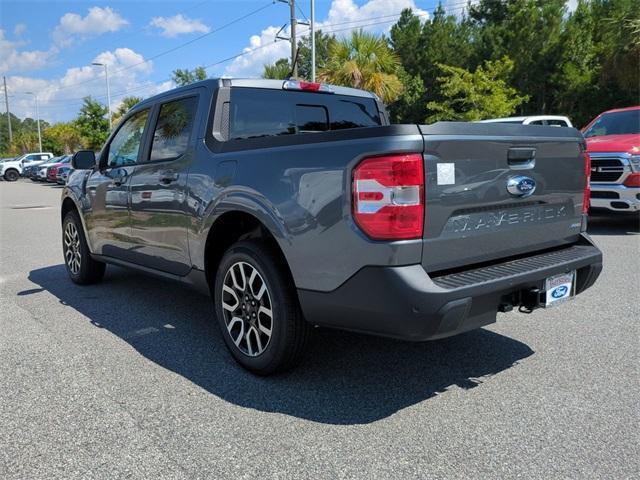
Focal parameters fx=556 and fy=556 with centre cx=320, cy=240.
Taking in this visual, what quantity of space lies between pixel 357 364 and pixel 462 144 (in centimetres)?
163

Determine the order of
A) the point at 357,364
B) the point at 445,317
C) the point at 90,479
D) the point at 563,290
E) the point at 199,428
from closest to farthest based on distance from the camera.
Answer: the point at 90,479 < the point at 445,317 < the point at 199,428 < the point at 563,290 < the point at 357,364

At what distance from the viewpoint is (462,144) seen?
2758 mm

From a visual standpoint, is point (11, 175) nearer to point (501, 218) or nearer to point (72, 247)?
point (72, 247)

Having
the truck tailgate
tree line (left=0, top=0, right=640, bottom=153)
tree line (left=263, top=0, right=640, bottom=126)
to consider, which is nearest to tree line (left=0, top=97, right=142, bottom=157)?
tree line (left=0, top=0, right=640, bottom=153)

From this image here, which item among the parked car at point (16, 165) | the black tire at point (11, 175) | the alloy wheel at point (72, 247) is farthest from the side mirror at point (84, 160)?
the black tire at point (11, 175)

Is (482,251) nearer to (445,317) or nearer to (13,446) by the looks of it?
(445,317)

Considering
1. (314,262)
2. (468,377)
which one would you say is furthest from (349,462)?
(468,377)

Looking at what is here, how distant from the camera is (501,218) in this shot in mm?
3023

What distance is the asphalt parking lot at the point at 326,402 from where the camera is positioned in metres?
2.50

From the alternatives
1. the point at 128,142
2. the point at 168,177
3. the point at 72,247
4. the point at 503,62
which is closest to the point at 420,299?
the point at 168,177

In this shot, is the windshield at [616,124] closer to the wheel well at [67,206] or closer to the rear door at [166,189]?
the rear door at [166,189]

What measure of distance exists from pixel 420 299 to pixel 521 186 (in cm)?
99

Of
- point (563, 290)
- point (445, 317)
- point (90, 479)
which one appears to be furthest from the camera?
point (563, 290)

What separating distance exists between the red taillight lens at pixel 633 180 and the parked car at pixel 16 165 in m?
38.0
